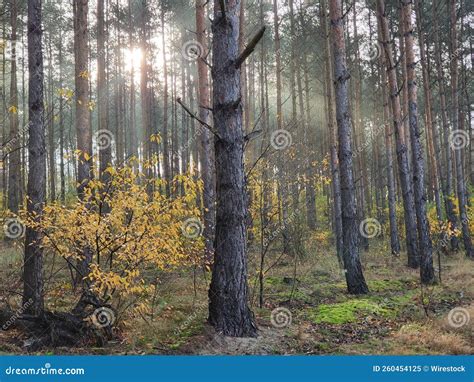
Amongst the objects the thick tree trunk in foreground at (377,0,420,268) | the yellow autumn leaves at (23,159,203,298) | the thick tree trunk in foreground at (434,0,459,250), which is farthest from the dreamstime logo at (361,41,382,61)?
the yellow autumn leaves at (23,159,203,298)

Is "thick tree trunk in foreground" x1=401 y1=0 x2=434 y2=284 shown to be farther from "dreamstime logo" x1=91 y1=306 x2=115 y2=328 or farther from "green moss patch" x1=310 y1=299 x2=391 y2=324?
"dreamstime logo" x1=91 y1=306 x2=115 y2=328

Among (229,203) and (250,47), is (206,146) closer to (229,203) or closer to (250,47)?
(229,203)

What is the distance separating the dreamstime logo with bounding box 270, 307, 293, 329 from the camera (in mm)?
6834

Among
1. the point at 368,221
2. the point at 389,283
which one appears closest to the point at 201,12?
the point at 389,283

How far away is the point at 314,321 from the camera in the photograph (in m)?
7.34

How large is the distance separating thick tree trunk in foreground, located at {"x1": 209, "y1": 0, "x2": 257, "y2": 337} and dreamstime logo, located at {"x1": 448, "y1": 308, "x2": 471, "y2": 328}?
342cm

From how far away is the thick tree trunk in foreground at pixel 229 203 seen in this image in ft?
18.9

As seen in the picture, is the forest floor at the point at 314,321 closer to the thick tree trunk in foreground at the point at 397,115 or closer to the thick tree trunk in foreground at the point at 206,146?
the thick tree trunk in foreground at the point at 206,146

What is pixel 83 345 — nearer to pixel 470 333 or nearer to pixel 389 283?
pixel 470 333

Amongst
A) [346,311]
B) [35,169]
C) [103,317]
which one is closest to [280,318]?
[346,311]

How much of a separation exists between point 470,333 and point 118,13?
21364 mm

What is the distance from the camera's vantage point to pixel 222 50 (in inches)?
236

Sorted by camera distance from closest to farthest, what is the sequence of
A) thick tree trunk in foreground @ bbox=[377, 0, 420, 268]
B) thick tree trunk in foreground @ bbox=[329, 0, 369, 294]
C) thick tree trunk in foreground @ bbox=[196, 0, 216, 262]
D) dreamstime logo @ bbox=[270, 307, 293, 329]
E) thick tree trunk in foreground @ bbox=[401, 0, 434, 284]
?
dreamstime logo @ bbox=[270, 307, 293, 329] < thick tree trunk in foreground @ bbox=[329, 0, 369, 294] < thick tree trunk in foreground @ bbox=[401, 0, 434, 284] < thick tree trunk in foreground @ bbox=[196, 0, 216, 262] < thick tree trunk in foreground @ bbox=[377, 0, 420, 268]

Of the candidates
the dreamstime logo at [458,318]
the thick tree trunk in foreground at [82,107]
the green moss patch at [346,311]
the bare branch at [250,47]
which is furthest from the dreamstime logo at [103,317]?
the dreamstime logo at [458,318]
